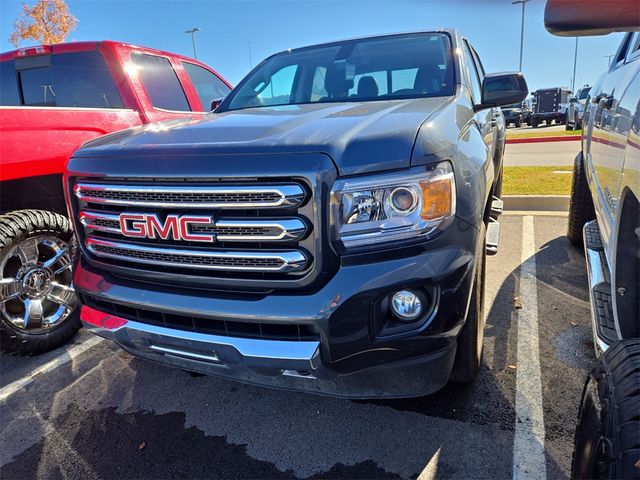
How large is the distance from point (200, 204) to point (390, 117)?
3.03 ft

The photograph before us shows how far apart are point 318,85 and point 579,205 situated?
2824mm

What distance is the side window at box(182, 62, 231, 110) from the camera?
17.3ft

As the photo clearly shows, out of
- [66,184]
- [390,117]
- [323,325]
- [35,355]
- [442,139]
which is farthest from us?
[35,355]

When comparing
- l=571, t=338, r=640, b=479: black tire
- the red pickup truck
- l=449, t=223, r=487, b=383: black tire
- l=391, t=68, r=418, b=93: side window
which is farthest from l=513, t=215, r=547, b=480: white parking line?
the red pickup truck

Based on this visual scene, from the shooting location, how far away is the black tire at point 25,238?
304cm

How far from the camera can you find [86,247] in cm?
244

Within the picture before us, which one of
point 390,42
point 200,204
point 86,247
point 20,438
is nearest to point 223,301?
point 200,204

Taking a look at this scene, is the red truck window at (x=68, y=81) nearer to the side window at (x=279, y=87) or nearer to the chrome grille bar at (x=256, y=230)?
the side window at (x=279, y=87)

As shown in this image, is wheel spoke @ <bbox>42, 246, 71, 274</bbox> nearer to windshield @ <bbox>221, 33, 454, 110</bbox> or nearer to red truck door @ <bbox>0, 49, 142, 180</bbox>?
red truck door @ <bbox>0, 49, 142, 180</bbox>

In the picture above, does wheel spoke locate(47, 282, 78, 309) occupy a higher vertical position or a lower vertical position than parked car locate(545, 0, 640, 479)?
lower

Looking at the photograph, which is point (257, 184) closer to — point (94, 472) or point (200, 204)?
point (200, 204)

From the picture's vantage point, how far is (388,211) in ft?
5.71

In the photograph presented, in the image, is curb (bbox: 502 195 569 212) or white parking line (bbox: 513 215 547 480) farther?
curb (bbox: 502 195 569 212)

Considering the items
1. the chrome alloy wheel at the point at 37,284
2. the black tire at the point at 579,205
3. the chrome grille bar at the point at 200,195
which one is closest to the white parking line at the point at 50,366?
the chrome alloy wheel at the point at 37,284
